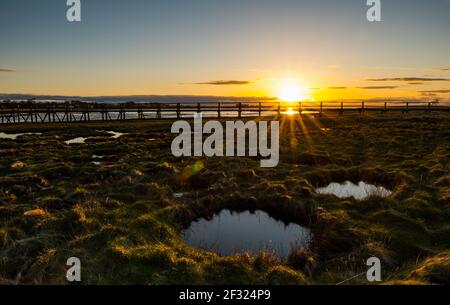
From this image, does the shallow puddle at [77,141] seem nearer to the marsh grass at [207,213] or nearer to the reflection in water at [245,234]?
the marsh grass at [207,213]

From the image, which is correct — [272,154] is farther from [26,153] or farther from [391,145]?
[26,153]

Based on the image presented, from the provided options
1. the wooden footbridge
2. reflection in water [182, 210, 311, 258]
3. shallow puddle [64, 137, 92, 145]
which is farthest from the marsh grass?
the wooden footbridge

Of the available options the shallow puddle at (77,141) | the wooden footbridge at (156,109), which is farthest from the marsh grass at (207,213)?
the wooden footbridge at (156,109)

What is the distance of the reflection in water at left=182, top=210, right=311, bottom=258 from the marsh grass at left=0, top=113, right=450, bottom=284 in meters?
0.48

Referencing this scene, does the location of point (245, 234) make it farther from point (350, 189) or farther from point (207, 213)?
point (350, 189)

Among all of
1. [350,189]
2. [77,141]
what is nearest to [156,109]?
[77,141]

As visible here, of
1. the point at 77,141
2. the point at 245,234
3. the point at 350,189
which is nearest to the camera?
the point at 245,234

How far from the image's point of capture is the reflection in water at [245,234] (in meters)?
8.80

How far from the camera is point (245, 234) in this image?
9797 millimetres

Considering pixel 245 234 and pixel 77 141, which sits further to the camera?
pixel 77 141

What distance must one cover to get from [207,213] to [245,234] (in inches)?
77.9

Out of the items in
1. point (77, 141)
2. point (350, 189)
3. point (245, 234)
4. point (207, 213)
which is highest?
point (77, 141)

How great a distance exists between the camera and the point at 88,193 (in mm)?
11953
